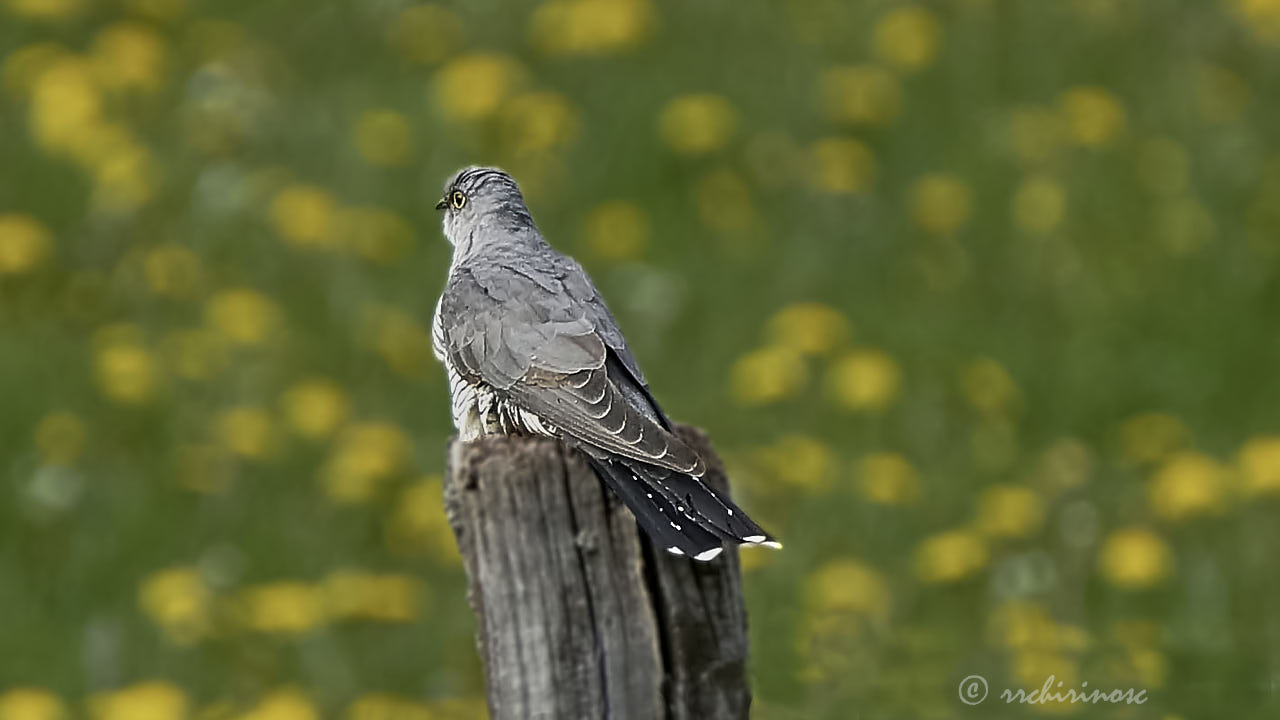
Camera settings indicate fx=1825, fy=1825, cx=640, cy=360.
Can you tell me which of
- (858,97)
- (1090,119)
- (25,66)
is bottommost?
(1090,119)

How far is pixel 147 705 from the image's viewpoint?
5.72 metres

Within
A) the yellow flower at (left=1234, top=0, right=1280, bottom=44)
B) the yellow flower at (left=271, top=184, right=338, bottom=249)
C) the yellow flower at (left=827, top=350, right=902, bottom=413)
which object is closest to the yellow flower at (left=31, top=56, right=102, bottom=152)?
the yellow flower at (left=271, top=184, right=338, bottom=249)

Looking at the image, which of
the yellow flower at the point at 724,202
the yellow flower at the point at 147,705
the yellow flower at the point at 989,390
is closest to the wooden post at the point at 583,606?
the yellow flower at the point at 147,705

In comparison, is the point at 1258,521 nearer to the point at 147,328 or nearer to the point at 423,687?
the point at 423,687

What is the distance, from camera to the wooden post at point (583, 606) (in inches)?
131

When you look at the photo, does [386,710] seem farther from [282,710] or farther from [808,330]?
[808,330]

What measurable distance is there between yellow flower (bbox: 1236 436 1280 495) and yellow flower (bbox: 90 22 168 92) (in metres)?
5.84

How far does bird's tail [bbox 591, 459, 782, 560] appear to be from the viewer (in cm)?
312

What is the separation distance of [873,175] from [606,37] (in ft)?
5.70

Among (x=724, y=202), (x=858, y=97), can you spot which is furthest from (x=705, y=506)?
(x=858, y=97)

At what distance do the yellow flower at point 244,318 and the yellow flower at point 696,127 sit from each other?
263cm

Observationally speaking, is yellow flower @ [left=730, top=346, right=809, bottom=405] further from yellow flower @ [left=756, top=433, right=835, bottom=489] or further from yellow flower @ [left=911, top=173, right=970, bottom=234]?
yellow flower @ [left=911, top=173, right=970, bottom=234]

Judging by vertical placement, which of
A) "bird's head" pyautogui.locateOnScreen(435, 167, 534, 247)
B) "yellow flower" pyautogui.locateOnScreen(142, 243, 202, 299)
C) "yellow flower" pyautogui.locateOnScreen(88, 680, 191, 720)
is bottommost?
"yellow flower" pyautogui.locateOnScreen(88, 680, 191, 720)

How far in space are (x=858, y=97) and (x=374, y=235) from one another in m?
2.89
